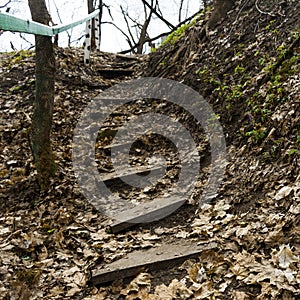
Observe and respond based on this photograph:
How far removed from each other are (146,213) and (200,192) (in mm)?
707

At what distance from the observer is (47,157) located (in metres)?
4.09

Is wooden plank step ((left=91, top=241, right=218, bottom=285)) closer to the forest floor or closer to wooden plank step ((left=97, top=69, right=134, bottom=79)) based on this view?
the forest floor

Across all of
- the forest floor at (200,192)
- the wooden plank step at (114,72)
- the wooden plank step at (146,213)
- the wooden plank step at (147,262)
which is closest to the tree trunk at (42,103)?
the forest floor at (200,192)

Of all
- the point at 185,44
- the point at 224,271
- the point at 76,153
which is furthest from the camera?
the point at 185,44

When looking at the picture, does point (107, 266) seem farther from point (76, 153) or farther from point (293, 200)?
point (76, 153)

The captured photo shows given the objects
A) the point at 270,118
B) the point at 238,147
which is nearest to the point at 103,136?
the point at 238,147

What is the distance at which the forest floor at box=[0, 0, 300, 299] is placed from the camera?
8.25 feet

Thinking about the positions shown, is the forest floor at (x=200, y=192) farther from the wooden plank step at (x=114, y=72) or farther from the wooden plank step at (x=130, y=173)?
the wooden plank step at (x=114, y=72)

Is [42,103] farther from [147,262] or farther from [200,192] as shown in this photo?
[147,262]

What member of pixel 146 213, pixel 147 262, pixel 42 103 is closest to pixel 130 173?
pixel 146 213

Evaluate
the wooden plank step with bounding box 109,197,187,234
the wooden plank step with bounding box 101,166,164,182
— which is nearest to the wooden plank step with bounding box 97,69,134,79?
the wooden plank step with bounding box 101,166,164,182

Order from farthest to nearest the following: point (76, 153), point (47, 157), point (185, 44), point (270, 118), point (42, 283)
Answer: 1. point (185, 44)
2. point (76, 153)
3. point (47, 157)
4. point (270, 118)
5. point (42, 283)

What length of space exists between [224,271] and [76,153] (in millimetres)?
2997

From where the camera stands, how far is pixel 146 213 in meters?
3.49
